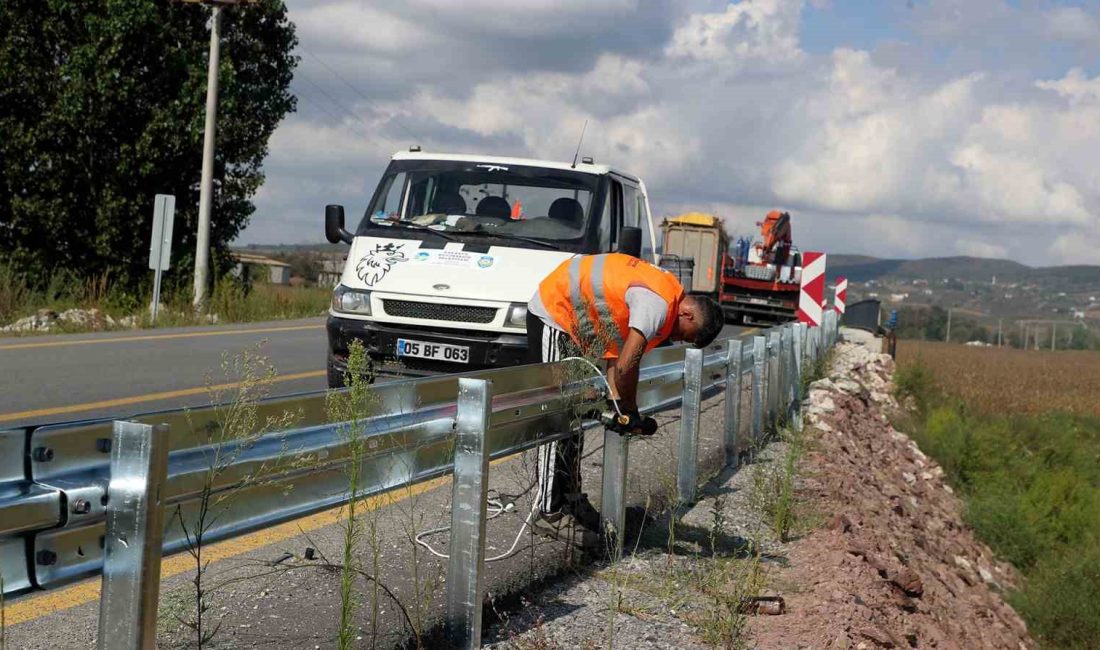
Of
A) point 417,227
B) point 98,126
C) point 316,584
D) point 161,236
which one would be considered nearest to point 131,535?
point 316,584

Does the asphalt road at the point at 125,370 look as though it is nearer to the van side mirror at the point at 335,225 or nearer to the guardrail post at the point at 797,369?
the van side mirror at the point at 335,225

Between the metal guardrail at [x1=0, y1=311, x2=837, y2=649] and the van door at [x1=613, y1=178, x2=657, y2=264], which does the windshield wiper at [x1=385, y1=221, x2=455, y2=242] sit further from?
the metal guardrail at [x1=0, y1=311, x2=837, y2=649]

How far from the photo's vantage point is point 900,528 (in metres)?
10.5

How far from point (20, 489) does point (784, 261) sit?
40.0 metres

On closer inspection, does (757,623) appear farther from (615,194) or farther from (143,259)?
(143,259)

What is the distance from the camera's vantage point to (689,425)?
7805mm

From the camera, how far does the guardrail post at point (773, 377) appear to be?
1123 cm

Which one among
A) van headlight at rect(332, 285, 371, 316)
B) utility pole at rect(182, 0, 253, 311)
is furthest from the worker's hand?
utility pole at rect(182, 0, 253, 311)

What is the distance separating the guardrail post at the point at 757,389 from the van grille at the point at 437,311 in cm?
236

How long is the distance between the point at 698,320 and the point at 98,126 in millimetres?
21971

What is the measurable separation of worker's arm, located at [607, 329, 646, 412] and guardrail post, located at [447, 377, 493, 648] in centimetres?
154

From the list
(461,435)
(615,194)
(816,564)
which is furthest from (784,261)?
(461,435)

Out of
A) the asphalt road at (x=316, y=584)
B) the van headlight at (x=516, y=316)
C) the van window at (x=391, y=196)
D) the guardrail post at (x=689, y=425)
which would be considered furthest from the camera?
the van window at (x=391, y=196)

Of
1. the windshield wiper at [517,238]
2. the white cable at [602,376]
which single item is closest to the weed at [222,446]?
the white cable at [602,376]
